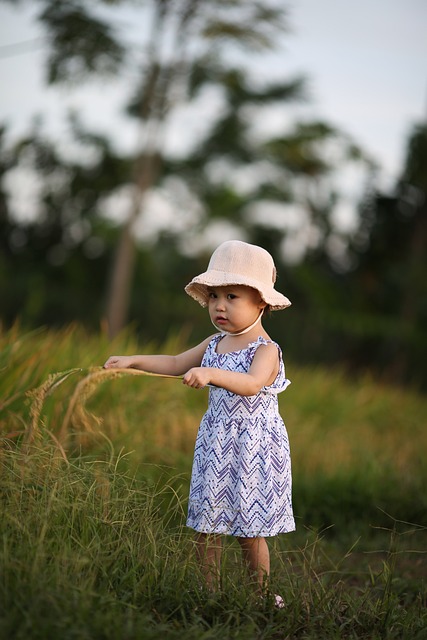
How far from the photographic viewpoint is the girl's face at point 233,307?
10.6ft

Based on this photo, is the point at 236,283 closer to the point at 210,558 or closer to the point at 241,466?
the point at 241,466

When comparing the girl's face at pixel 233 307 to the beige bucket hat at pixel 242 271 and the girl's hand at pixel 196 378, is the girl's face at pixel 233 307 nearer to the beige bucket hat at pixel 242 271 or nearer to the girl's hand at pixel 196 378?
the beige bucket hat at pixel 242 271

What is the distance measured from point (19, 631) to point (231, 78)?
49.0ft

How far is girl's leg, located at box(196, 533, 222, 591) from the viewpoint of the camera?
2855 millimetres

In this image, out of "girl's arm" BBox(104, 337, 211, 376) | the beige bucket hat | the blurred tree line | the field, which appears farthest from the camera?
the blurred tree line

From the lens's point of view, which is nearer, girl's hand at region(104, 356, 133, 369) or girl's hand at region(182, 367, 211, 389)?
→ girl's hand at region(182, 367, 211, 389)

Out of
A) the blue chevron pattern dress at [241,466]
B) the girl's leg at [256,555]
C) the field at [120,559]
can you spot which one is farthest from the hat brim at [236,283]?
the girl's leg at [256,555]

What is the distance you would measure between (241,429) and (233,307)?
0.47 meters

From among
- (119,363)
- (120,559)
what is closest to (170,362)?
(119,363)

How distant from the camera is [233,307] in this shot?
322 centimetres

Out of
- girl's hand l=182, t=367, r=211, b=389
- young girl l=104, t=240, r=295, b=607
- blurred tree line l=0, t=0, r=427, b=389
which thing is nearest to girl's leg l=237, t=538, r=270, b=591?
young girl l=104, t=240, r=295, b=607

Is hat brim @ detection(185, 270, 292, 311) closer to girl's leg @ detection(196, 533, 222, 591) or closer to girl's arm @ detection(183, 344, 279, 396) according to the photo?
girl's arm @ detection(183, 344, 279, 396)

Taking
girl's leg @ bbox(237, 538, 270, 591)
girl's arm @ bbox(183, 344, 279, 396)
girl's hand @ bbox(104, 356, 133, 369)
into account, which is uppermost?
girl's arm @ bbox(183, 344, 279, 396)

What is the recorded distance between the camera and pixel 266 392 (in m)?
3.20
